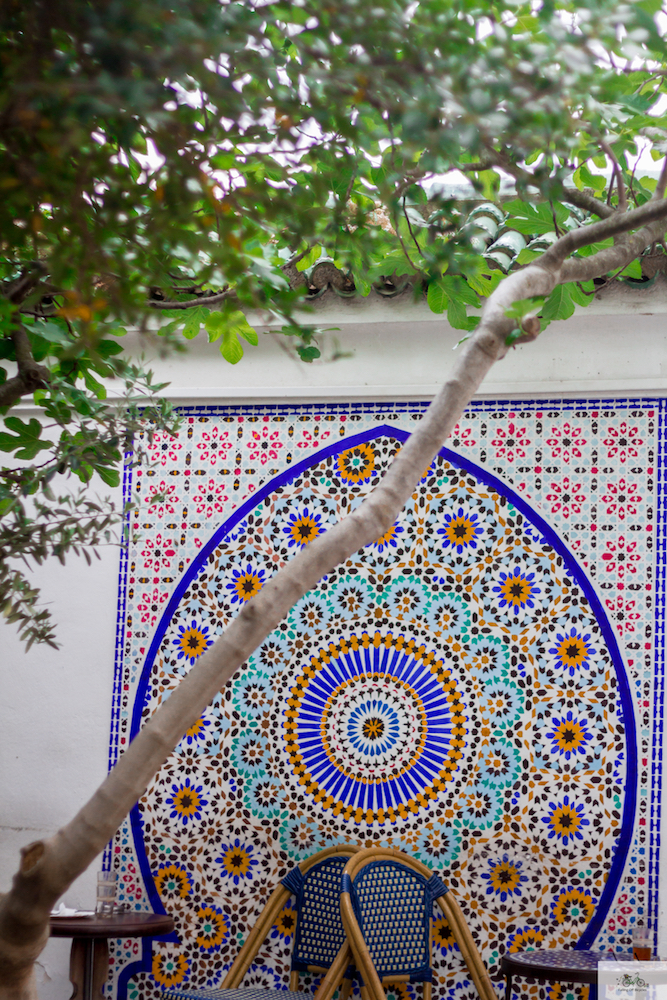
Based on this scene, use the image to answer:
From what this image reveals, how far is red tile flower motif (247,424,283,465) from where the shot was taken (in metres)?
4.64

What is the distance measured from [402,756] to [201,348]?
2144 millimetres

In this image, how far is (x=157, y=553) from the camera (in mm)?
4691

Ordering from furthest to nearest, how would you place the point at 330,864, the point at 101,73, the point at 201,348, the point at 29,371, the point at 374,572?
the point at 201,348 → the point at 374,572 → the point at 330,864 → the point at 29,371 → the point at 101,73

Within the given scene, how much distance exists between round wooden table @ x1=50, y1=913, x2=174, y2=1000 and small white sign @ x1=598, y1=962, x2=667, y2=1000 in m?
1.74

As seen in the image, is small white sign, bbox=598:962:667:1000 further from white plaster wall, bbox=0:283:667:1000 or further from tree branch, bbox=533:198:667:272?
tree branch, bbox=533:198:667:272

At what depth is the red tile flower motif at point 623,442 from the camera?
423 cm

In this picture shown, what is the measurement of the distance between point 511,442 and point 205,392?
1.47m

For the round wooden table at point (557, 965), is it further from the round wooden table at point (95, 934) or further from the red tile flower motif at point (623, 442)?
the red tile flower motif at point (623, 442)

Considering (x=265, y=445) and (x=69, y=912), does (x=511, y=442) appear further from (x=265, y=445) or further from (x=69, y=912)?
(x=69, y=912)

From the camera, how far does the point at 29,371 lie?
216 cm

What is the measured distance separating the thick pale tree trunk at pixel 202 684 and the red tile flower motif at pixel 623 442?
8.85 ft

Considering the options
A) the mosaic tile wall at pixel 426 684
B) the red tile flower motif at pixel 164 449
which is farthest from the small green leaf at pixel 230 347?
the red tile flower motif at pixel 164 449

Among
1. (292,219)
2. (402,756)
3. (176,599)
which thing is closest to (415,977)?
(402,756)

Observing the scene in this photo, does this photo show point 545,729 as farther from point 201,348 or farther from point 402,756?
point 201,348
